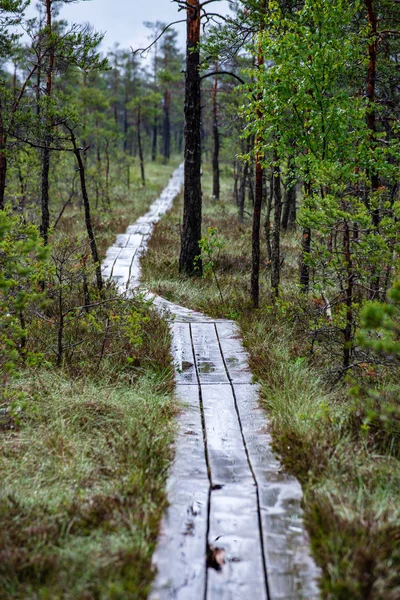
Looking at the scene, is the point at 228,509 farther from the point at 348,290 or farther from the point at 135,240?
the point at 135,240

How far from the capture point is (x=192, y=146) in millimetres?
10125

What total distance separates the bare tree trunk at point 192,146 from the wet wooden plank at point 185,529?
21.8 ft

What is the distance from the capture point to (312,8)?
21.1 feet

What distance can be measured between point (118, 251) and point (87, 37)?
551 cm

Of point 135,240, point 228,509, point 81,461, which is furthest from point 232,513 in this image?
point 135,240

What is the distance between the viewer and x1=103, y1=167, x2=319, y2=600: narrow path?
2.74m

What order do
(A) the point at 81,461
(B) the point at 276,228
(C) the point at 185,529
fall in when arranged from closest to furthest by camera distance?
1. (C) the point at 185,529
2. (A) the point at 81,461
3. (B) the point at 276,228

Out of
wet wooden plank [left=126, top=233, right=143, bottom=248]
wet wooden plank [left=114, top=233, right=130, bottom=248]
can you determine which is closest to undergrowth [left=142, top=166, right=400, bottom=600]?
wet wooden plank [left=126, top=233, right=143, bottom=248]

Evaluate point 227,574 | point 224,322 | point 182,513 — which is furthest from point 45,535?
point 224,322

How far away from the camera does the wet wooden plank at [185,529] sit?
2703mm

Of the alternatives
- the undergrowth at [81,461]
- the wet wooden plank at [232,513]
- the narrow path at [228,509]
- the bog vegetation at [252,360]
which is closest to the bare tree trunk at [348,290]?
the bog vegetation at [252,360]

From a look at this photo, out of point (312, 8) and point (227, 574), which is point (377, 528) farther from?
point (312, 8)

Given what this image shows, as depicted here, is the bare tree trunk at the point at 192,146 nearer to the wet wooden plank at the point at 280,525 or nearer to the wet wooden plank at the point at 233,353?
the wet wooden plank at the point at 233,353

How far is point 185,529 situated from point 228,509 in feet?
1.23
